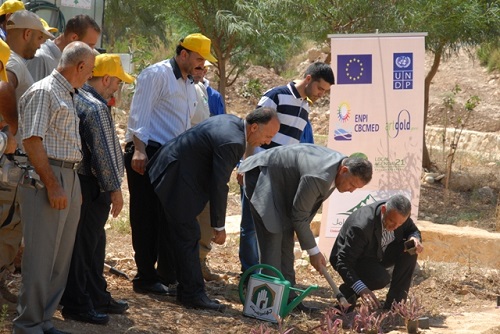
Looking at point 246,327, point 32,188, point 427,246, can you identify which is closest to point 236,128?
point 246,327

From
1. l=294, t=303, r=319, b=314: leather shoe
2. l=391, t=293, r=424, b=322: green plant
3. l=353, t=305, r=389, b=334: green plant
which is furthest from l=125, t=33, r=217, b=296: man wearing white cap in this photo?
l=391, t=293, r=424, b=322: green plant

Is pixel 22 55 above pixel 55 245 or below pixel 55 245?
above

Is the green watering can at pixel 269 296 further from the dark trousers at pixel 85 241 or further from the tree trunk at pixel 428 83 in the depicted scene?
the tree trunk at pixel 428 83

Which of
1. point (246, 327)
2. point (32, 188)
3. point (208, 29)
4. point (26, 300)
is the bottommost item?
point (246, 327)

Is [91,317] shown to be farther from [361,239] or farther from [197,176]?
[361,239]

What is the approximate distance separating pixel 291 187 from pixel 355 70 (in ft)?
8.42

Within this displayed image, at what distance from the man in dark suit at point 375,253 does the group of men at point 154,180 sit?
1 centimetres

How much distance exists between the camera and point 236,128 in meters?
6.14

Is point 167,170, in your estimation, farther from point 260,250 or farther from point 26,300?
point 26,300

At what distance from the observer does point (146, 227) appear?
22.1ft

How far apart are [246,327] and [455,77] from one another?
21216mm

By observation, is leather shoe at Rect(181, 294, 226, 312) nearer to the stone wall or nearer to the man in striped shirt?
the man in striped shirt

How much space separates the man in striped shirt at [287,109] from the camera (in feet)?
23.6

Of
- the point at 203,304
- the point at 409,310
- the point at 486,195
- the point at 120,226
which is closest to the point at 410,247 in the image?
the point at 409,310
